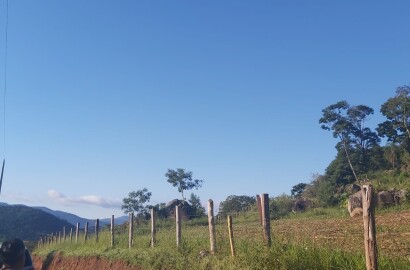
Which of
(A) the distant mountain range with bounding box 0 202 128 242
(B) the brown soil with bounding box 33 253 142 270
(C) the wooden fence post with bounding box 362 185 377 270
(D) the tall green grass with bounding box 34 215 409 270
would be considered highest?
(A) the distant mountain range with bounding box 0 202 128 242

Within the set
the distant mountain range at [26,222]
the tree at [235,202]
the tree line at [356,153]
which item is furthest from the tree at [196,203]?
the distant mountain range at [26,222]

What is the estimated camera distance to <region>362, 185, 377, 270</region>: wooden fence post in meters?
6.68

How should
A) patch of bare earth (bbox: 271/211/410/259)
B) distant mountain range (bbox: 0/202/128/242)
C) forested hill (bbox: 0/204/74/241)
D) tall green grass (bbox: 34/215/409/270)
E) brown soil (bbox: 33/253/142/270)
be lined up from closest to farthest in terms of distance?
tall green grass (bbox: 34/215/409/270) → patch of bare earth (bbox: 271/211/410/259) → brown soil (bbox: 33/253/142/270) → distant mountain range (bbox: 0/202/128/242) → forested hill (bbox: 0/204/74/241)

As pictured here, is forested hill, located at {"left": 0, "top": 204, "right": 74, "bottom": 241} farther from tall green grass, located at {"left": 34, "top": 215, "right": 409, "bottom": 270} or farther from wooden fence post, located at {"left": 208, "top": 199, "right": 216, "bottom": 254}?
wooden fence post, located at {"left": 208, "top": 199, "right": 216, "bottom": 254}

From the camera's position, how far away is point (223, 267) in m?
9.98

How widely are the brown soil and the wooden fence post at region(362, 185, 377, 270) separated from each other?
8986mm

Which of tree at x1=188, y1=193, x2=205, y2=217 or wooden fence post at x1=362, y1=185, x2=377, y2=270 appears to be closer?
wooden fence post at x1=362, y1=185, x2=377, y2=270

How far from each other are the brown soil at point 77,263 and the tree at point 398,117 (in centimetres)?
3581

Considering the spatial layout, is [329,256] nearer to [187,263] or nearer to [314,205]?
[187,263]

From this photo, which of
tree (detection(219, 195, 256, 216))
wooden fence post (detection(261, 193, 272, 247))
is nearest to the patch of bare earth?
wooden fence post (detection(261, 193, 272, 247))

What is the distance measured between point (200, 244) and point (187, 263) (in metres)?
2.14

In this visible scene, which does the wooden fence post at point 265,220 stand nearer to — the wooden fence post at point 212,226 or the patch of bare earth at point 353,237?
the patch of bare earth at point 353,237

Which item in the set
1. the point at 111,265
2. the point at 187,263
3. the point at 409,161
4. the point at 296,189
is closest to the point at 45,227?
the point at 296,189

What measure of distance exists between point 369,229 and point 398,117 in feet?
145
